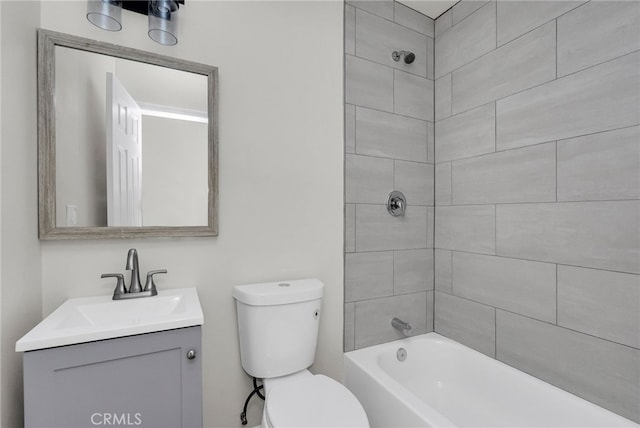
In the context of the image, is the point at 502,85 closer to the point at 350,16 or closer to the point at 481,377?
the point at 350,16

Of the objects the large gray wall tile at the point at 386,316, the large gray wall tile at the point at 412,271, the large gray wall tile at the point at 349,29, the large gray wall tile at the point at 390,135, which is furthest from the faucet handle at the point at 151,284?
the large gray wall tile at the point at 349,29

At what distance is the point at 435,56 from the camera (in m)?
2.17

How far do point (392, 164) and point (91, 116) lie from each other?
156 centimetres

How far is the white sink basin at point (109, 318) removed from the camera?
0.94 m

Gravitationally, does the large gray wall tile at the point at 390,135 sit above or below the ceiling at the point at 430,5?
below

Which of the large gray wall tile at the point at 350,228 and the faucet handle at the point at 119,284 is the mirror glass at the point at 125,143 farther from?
the large gray wall tile at the point at 350,228

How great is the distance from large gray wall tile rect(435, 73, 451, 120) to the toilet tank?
142 centimetres

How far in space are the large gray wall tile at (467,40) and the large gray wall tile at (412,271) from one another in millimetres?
1217

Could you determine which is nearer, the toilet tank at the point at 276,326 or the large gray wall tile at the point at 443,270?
the toilet tank at the point at 276,326


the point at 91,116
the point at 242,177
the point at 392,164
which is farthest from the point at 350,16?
the point at 91,116

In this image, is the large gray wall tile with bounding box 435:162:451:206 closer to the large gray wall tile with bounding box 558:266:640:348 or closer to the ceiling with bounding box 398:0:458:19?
the large gray wall tile with bounding box 558:266:640:348

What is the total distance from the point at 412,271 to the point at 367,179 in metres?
0.69

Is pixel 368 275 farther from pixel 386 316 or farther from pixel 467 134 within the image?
pixel 467 134

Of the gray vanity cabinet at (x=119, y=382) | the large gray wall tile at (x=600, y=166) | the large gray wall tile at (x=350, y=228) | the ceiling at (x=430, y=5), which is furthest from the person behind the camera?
the ceiling at (x=430, y=5)
